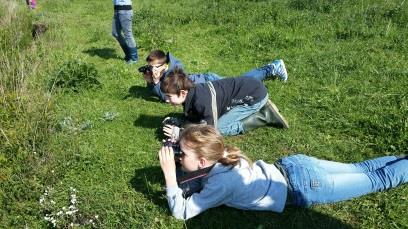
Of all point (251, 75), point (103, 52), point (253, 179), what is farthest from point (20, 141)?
point (103, 52)

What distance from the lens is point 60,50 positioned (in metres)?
8.40

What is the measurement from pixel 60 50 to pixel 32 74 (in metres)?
2.92

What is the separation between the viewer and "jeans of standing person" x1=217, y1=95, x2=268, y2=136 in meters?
5.12

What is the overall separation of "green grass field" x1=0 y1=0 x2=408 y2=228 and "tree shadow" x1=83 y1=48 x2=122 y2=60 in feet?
0.07

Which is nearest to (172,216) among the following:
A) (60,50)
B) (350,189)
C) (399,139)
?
(350,189)

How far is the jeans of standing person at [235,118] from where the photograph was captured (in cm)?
512

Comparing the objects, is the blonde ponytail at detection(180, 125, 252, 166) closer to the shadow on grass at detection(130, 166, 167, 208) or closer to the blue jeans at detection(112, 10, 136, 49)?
the shadow on grass at detection(130, 166, 167, 208)

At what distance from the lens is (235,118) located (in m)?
5.15

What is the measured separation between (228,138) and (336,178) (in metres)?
1.70

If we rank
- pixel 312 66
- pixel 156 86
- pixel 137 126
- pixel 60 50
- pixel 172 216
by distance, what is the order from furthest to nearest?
pixel 60 50
pixel 312 66
pixel 156 86
pixel 137 126
pixel 172 216

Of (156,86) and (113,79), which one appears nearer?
(156,86)

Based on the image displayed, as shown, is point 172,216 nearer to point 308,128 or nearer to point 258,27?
point 308,128

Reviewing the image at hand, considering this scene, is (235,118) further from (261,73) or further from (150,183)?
(150,183)

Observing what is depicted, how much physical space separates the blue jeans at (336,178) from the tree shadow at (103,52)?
549 centimetres
